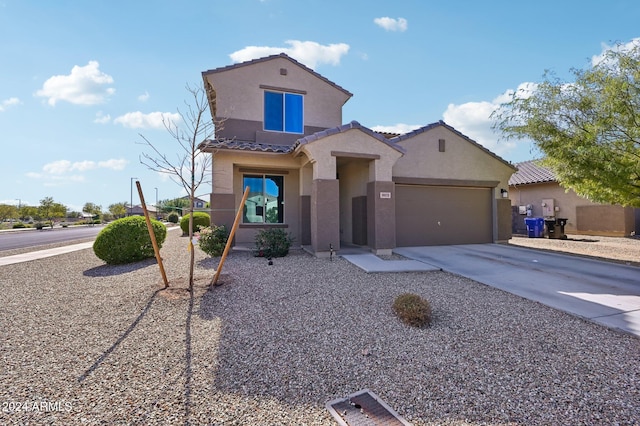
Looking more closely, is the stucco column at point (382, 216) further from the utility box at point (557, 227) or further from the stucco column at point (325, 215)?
the utility box at point (557, 227)

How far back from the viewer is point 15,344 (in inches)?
149

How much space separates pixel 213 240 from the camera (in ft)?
30.1

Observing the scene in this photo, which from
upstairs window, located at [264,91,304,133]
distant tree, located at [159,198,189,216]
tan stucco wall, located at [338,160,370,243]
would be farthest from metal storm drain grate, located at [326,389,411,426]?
upstairs window, located at [264,91,304,133]

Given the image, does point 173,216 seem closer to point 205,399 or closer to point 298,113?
point 298,113

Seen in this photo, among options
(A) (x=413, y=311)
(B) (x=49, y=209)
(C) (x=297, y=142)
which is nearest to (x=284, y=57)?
(C) (x=297, y=142)

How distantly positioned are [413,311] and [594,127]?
7.74 metres

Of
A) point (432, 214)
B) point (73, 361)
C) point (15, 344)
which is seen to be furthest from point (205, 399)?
point (432, 214)

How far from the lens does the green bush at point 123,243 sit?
8.40 metres

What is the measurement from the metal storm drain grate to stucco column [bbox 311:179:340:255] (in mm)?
6131

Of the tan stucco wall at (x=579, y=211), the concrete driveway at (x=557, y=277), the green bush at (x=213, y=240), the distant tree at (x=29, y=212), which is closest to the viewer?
the concrete driveway at (x=557, y=277)

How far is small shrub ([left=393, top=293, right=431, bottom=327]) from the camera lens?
172 inches

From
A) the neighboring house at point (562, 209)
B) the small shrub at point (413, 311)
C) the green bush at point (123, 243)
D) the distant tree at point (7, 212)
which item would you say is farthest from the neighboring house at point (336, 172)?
the distant tree at point (7, 212)

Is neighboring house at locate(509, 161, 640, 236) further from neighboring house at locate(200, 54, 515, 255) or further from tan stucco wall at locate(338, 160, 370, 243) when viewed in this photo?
tan stucco wall at locate(338, 160, 370, 243)

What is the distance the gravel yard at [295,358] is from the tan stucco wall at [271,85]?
7557mm
